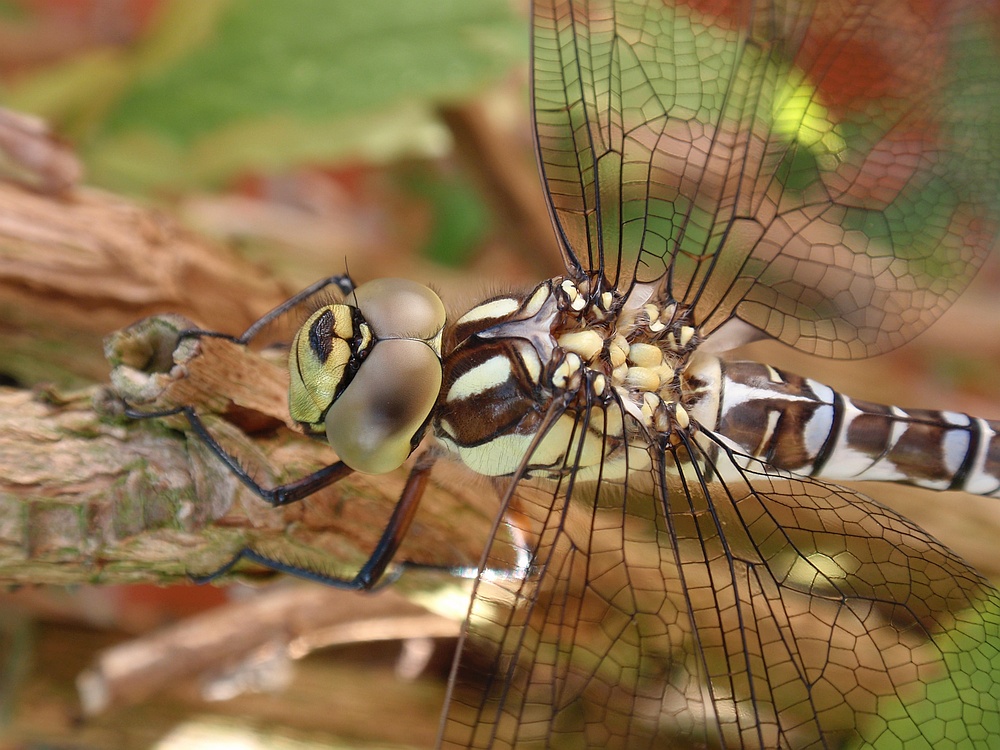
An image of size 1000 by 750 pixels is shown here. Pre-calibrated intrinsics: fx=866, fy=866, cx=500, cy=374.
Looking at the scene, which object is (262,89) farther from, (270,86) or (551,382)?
(551,382)

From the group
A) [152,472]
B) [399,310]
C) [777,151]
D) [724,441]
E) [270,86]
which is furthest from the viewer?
[270,86]

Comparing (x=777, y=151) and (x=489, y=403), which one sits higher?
(x=777, y=151)

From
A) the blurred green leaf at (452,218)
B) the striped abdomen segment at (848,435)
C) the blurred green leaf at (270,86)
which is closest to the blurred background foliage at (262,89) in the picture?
the blurred green leaf at (270,86)

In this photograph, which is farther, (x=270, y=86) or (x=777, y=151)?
(x=270, y=86)

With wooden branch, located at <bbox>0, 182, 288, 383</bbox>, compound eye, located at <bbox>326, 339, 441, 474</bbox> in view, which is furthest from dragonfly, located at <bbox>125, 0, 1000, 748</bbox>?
wooden branch, located at <bbox>0, 182, 288, 383</bbox>

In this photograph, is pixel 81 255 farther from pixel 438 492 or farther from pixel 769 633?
pixel 769 633

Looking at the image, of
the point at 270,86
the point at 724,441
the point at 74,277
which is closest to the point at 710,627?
the point at 724,441

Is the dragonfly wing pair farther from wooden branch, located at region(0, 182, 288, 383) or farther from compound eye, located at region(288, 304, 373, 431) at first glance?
wooden branch, located at region(0, 182, 288, 383)
